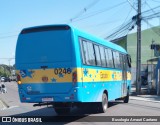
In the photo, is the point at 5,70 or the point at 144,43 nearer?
the point at 144,43

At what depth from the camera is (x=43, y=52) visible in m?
12.8

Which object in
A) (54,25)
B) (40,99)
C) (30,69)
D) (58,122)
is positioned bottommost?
(58,122)

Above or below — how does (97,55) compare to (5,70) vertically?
below

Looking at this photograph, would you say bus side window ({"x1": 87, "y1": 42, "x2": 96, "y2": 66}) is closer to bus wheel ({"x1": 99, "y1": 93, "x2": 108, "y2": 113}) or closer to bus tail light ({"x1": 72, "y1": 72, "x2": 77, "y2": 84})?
bus tail light ({"x1": 72, "y1": 72, "x2": 77, "y2": 84})

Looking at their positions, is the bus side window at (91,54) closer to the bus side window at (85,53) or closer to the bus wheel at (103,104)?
the bus side window at (85,53)

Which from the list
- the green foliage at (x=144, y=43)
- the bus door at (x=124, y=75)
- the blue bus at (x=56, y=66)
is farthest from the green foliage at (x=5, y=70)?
the blue bus at (x=56, y=66)

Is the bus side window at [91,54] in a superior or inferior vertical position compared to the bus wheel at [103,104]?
superior

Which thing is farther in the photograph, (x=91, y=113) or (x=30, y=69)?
(x=91, y=113)

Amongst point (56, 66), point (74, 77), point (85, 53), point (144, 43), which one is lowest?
point (74, 77)

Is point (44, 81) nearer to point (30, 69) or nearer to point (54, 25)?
point (30, 69)

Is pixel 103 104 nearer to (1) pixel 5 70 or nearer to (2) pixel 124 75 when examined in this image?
(2) pixel 124 75

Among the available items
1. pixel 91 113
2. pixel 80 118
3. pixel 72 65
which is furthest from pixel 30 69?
pixel 91 113

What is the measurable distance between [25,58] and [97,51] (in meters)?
3.13

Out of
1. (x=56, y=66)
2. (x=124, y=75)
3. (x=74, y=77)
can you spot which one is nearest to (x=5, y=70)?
(x=124, y=75)
